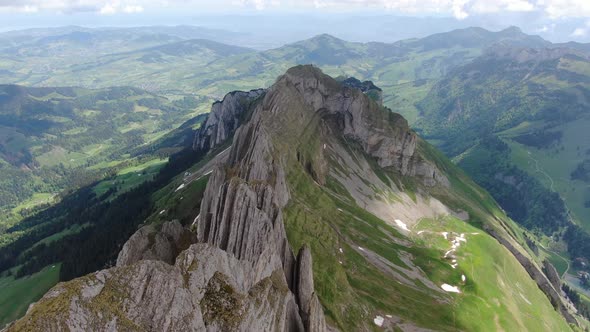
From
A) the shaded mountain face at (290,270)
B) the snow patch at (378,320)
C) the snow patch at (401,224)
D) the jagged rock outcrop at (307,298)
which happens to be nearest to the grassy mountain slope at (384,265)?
the shaded mountain face at (290,270)

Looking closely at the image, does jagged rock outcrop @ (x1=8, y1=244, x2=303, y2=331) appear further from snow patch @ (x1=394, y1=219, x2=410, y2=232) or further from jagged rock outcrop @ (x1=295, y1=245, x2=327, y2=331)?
snow patch @ (x1=394, y1=219, x2=410, y2=232)

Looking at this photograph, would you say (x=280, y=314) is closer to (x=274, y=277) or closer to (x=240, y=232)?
(x=274, y=277)

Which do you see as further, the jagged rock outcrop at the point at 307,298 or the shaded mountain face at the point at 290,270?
the jagged rock outcrop at the point at 307,298

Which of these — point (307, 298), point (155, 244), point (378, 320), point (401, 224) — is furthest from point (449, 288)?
point (155, 244)

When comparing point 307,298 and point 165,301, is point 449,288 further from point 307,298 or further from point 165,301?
point 165,301

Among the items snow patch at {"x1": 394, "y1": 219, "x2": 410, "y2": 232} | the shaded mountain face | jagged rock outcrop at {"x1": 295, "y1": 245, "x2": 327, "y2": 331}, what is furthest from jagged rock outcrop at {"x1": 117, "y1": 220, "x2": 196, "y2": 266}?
snow patch at {"x1": 394, "y1": 219, "x2": 410, "y2": 232}

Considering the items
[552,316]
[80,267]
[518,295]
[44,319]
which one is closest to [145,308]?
[44,319]

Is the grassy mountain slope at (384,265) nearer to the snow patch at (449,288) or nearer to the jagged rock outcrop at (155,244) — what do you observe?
the snow patch at (449,288)
